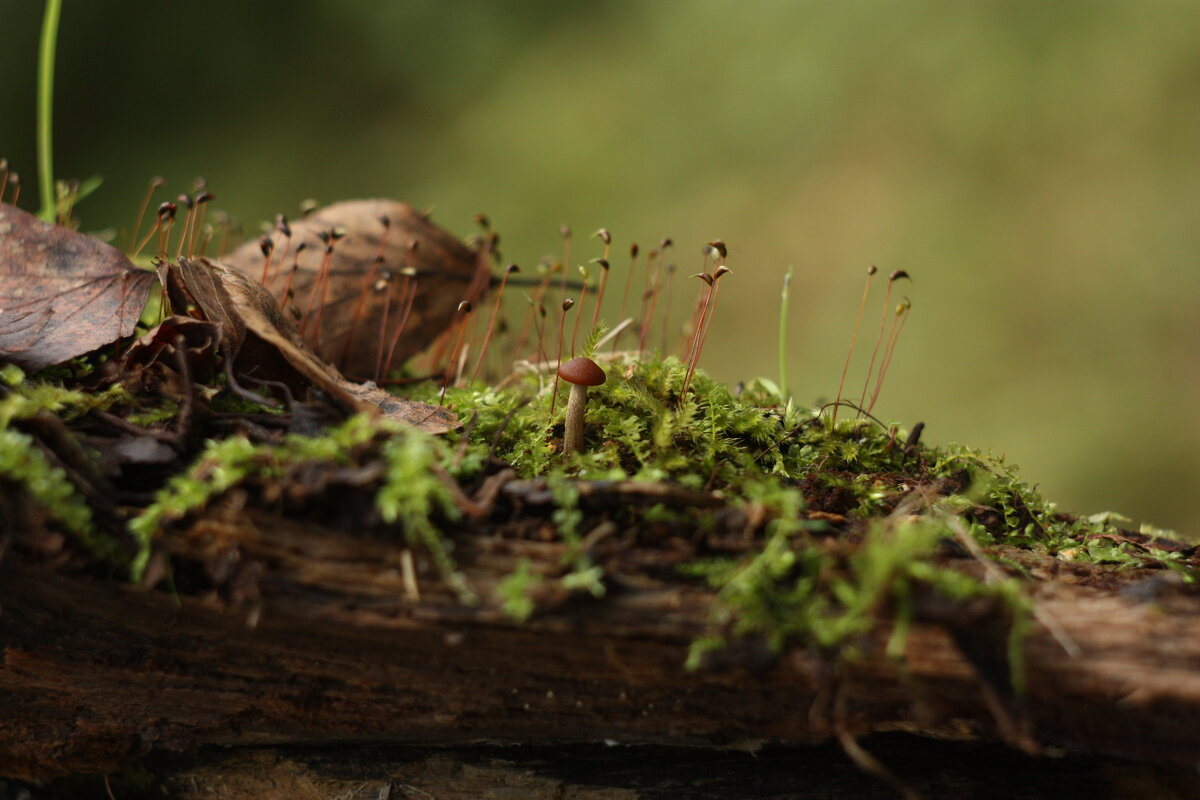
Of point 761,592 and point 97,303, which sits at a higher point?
point 97,303

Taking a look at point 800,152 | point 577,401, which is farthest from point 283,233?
point 800,152

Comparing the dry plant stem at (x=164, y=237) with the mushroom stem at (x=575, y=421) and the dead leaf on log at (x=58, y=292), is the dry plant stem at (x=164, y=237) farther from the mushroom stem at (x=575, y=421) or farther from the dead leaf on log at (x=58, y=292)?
the mushroom stem at (x=575, y=421)

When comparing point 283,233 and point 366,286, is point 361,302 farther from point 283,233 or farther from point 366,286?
point 283,233

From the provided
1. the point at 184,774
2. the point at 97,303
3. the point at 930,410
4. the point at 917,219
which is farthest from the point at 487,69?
the point at 184,774

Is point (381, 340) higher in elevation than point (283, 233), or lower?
lower

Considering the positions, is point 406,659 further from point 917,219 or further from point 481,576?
point 917,219

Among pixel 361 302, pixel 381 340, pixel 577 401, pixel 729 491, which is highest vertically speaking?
pixel 361 302

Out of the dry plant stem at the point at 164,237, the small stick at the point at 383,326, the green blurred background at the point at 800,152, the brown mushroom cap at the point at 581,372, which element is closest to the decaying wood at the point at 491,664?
the brown mushroom cap at the point at 581,372
